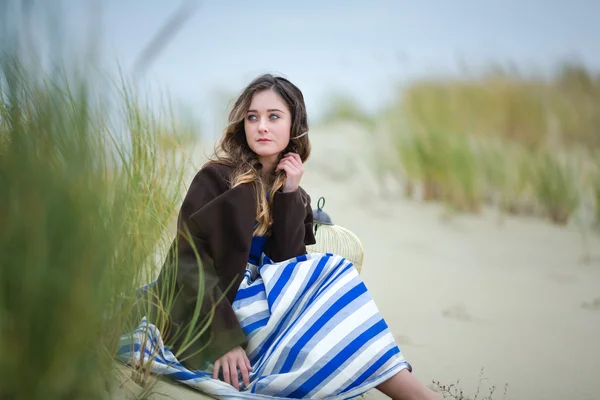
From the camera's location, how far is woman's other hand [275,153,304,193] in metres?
2.42

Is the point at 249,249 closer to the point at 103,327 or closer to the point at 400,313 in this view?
the point at 103,327

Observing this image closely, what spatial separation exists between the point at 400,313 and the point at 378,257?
1.25m

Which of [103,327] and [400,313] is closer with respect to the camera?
[103,327]

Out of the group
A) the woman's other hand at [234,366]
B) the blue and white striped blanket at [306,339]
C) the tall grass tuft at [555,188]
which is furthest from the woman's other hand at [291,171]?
the tall grass tuft at [555,188]

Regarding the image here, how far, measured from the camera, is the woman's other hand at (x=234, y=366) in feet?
6.81

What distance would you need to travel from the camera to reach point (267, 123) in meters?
2.41

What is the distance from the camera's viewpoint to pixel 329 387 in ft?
6.70

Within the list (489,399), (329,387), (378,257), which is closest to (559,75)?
(378,257)

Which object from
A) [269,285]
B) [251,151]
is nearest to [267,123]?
[251,151]

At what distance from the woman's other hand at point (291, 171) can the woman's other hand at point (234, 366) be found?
646mm

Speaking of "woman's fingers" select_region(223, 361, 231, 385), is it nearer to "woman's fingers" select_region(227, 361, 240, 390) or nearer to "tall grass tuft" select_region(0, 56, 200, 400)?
"woman's fingers" select_region(227, 361, 240, 390)

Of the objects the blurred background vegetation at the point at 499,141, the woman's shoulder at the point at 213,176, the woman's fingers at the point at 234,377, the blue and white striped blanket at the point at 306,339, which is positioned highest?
the blurred background vegetation at the point at 499,141

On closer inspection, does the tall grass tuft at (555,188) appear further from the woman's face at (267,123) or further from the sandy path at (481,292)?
the woman's face at (267,123)

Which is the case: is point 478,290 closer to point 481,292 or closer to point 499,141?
point 481,292
